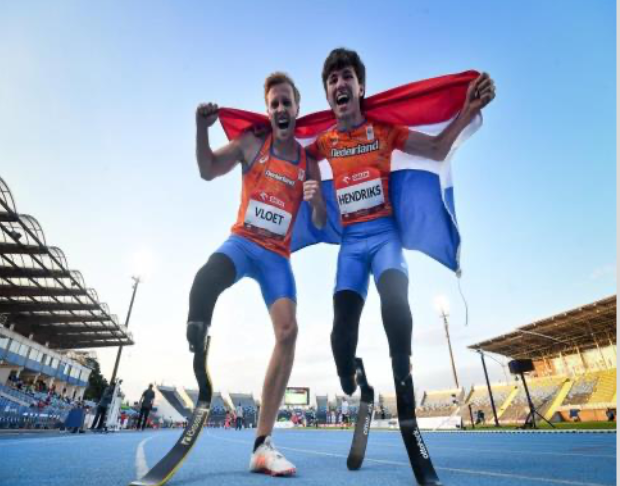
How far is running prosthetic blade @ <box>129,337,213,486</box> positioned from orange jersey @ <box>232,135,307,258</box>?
88cm

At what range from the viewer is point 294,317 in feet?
9.53

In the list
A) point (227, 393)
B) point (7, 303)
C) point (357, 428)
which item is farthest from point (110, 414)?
point (227, 393)

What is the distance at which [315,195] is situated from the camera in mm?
2939

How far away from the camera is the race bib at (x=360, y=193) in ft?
10.1

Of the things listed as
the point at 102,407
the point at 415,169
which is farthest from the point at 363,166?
the point at 102,407

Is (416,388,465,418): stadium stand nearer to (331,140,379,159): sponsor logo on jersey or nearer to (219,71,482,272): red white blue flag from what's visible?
(219,71,482,272): red white blue flag

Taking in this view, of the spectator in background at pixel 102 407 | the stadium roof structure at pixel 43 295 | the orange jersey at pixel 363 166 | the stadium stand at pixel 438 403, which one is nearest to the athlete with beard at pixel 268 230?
the orange jersey at pixel 363 166

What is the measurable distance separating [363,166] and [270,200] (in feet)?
2.68

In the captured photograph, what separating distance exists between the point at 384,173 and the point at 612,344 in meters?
35.8

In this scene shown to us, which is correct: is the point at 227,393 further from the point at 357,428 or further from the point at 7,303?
the point at 357,428

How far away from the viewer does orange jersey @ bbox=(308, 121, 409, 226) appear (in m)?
3.07

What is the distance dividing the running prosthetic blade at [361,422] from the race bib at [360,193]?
1201 millimetres

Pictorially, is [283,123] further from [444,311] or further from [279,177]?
[444,311]

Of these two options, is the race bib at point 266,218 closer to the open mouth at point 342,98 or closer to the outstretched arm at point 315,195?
the outstretched arm at point 315,195
